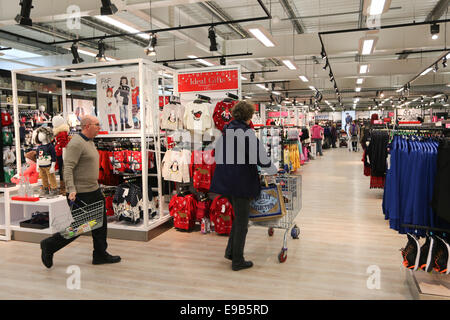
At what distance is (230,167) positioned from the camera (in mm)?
3820

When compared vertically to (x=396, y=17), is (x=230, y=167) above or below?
below

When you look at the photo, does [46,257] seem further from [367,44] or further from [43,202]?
[367,44]

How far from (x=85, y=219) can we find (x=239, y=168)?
5.92 feet

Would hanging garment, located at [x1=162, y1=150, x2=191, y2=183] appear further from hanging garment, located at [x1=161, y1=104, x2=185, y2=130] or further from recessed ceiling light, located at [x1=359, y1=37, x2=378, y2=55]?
recessed ceiling light, located at [x1=359, y1=37, x2=378, y2=55]

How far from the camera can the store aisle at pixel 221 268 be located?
349 centimetres

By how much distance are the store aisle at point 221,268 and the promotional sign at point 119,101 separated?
1811 mm

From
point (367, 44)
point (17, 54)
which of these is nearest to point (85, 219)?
point (367, 44)

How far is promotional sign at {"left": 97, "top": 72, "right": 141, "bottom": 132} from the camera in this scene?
5.66 metres

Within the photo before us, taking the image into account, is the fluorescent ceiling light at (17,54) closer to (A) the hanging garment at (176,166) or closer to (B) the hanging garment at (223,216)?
(A) the hanging garment at (176,166)

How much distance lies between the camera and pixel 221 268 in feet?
13.4

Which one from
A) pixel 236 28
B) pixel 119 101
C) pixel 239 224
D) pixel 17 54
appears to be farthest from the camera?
pixel 17 54
